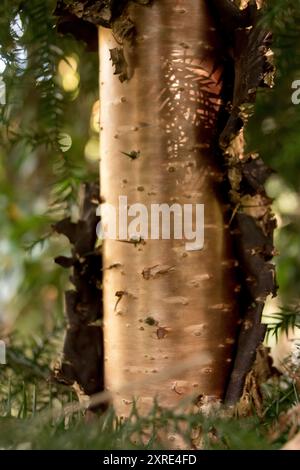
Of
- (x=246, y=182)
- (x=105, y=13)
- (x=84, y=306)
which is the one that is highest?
(x=105, y=13)

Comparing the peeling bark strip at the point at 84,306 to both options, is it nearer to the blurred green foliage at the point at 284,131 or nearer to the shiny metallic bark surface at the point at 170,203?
the shiny metallic bark surface at the point at 170,203

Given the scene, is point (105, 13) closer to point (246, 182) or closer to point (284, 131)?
point (246, 182)

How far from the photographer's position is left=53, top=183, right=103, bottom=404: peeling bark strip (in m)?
0.56

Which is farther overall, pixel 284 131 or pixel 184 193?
pixel 284 131

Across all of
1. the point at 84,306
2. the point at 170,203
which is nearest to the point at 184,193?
the point at 170,203

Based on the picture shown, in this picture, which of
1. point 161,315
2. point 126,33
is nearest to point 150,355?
point 161,315

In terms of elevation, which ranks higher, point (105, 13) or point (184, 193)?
point (105, 13)

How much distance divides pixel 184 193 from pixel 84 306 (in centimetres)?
13

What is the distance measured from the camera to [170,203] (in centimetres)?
52

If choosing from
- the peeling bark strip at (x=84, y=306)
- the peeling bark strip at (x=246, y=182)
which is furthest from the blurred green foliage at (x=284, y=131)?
the peeling bark strip at (x=84, y=306)

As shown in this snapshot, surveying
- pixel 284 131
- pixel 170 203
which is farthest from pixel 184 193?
pixel 284 131

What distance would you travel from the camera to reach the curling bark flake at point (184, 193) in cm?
52
